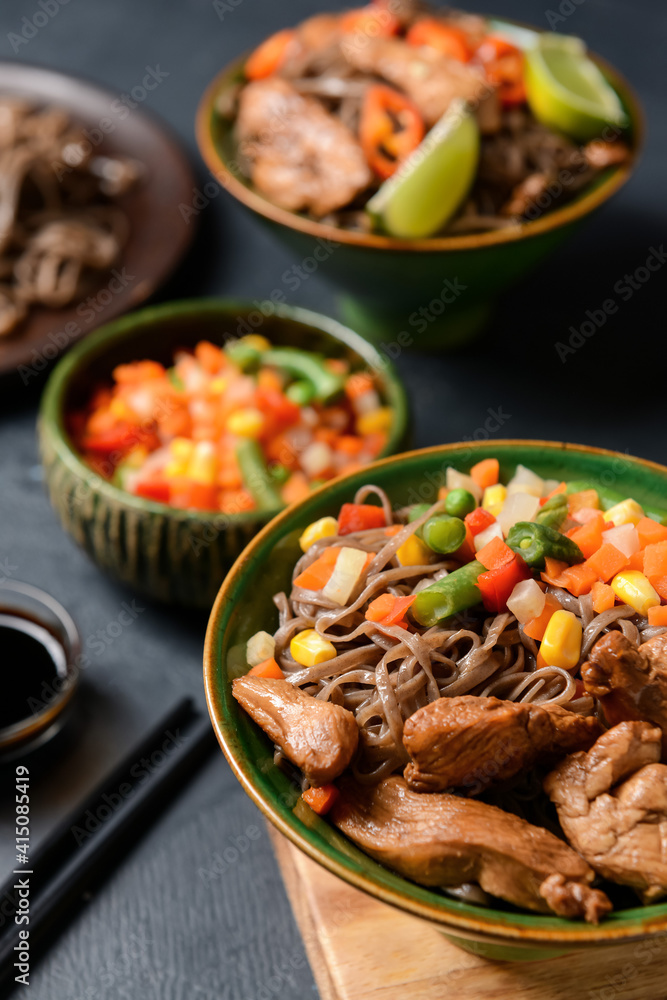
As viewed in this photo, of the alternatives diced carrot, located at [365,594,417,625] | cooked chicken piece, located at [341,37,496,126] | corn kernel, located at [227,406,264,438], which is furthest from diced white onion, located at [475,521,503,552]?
cooked chicken piece, located at [341,37,496,126]

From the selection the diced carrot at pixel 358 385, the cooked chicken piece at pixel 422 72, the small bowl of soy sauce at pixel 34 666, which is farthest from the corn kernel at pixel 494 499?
the cooked chicken piece at pixel 422 72

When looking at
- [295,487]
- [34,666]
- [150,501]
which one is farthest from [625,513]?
[34,666]

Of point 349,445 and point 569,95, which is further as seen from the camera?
point 569,95

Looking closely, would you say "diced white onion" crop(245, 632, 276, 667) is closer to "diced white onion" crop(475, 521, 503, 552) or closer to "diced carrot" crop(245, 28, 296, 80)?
"diced white onion" crop(475, 521, 503, 552)

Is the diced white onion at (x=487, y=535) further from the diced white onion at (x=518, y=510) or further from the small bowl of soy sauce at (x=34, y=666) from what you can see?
the small bowl of soy sauce at (x=34, y=666)

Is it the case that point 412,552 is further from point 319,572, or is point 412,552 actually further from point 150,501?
point 150,501

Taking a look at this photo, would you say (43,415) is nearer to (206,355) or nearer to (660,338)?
(206,355)
